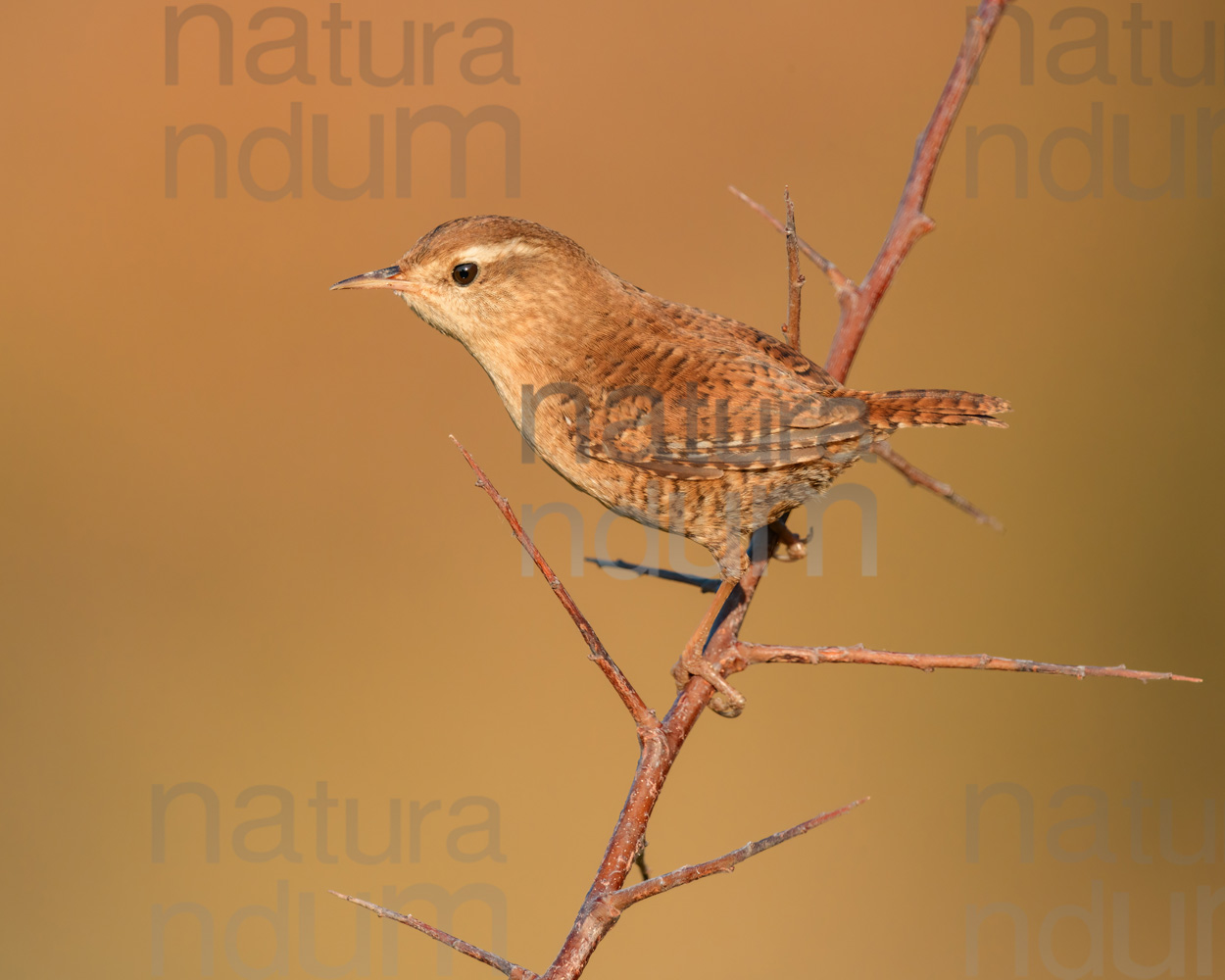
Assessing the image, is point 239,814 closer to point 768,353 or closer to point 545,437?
point 545,437

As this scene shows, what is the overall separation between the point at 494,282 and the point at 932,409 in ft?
3.32

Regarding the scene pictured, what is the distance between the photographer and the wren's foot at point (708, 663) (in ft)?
6.63

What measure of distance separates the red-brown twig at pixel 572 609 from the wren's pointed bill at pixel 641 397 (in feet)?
2.13

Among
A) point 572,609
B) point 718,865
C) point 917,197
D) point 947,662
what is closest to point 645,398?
point 917,197

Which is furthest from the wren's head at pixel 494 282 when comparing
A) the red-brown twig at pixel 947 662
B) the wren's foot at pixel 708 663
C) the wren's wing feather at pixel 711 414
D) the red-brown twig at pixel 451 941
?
the red-brown twig at pixel 451 941

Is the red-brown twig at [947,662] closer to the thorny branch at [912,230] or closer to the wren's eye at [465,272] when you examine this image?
the thorny branch at [912,230]

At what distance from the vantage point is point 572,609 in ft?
4.47

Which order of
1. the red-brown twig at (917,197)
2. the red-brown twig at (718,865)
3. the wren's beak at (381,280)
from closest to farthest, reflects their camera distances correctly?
the red-brown twig at (718,865) < the red-brown twig at (917,197) < the wren's beak at (381,280)

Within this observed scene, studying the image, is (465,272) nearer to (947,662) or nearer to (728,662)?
(728,662)

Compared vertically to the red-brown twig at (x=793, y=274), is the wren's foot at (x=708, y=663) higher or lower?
lower

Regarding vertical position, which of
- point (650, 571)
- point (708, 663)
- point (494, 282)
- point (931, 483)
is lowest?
point (708, 663)

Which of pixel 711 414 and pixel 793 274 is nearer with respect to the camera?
pixel 793 274

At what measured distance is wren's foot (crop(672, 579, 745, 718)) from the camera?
2.02m

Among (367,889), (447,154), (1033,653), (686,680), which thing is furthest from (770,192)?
(367,889)
